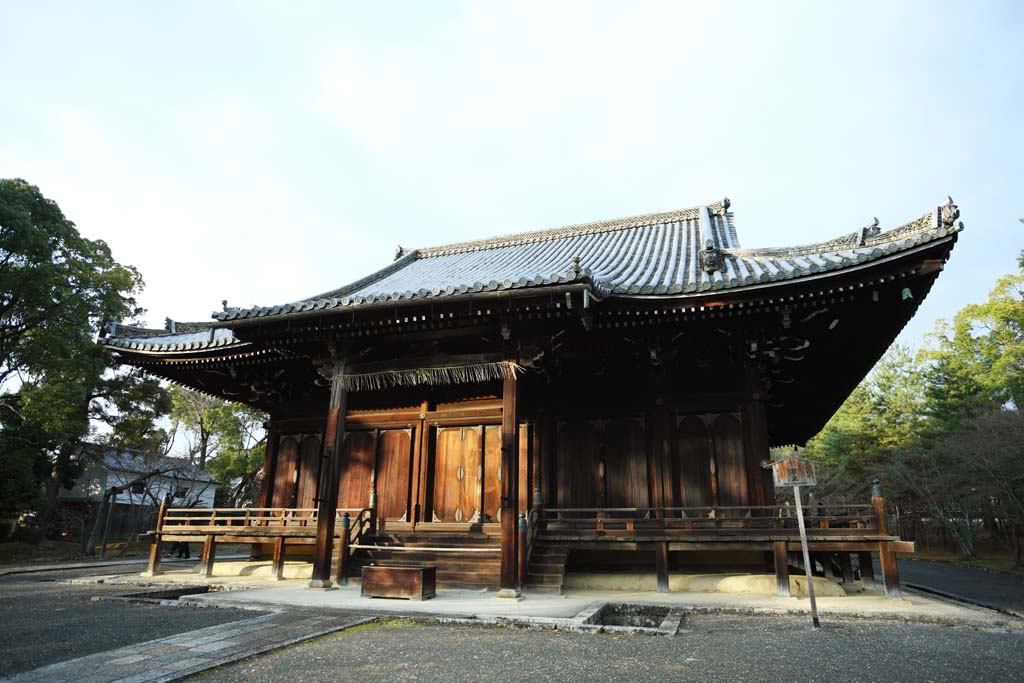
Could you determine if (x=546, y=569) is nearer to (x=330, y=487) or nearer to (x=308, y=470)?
(x=330, y=487)

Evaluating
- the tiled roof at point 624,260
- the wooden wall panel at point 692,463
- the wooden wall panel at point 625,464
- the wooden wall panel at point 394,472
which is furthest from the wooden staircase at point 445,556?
the tiled roof at point 624,260

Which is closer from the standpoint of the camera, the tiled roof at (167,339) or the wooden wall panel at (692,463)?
the wooden wall panel at (692,463)

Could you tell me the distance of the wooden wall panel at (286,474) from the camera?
1388 centimetres

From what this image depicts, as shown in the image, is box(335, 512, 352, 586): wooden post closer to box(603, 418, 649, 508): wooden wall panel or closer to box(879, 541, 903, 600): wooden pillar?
box(603, 418, 649, 508): wooden wall panel

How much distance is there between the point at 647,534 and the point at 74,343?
2113 cm

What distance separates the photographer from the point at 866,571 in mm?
11125

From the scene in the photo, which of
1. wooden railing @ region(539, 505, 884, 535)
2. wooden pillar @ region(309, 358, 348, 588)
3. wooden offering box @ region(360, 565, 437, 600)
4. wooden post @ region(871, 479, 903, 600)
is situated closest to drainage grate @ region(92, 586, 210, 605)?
wooden pillar @ region(309, 358, 348, 588)

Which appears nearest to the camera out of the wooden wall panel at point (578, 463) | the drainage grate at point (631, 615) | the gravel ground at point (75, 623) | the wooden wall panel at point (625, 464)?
the gravel ground at point (75, 623)

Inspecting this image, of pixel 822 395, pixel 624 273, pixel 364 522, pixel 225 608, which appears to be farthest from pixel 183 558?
pixel 822 395

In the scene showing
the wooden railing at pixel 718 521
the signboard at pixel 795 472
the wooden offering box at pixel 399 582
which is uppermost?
the signboard at pixel 795 472

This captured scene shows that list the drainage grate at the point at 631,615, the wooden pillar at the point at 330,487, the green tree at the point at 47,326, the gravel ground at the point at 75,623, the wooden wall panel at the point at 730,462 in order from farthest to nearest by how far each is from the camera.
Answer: the green tree at the point at 47,326, the wooden wall panel at the point at 730,462, the wooden pillar at the point at 330,487, the drainage grate at the point at 631,615, the gravel ground at the point at 75,623

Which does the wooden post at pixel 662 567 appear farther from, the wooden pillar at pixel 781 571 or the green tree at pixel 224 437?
the green tree at pixel 224 437

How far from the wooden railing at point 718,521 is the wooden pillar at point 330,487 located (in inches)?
144

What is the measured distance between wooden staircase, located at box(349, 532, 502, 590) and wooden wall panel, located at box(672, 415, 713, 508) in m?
3.58
